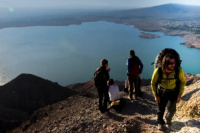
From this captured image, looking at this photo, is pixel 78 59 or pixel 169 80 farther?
pixel 78 59

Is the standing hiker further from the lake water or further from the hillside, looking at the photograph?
the lake water

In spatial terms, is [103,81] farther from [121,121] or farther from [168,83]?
[168,83]

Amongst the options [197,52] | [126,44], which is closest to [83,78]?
[126,44]

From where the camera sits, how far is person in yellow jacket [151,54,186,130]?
3.14 metres

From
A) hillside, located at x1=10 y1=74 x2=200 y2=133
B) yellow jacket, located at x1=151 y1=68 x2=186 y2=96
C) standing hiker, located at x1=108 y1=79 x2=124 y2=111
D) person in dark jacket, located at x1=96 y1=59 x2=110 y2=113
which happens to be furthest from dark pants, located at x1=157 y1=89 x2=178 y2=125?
standing hiker, located at x1=108 y1=79 x2=124 y2=111

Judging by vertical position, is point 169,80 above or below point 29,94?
above

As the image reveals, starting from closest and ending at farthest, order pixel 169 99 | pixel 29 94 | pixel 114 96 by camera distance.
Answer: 1. pixel 169 99
2. pixel 114 96
3. pixel 29 94

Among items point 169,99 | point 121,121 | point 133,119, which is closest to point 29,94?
point 121,121

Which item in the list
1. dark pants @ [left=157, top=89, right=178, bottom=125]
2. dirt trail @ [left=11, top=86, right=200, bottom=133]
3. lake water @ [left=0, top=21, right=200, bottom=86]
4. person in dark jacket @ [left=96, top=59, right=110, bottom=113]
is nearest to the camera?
dark pants @ [left=157, top=89, right=178, bottom=125]

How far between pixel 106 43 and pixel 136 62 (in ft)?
266

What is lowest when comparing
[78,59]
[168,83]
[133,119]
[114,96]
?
[78,59]

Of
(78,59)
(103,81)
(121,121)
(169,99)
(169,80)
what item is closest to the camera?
(169,80)

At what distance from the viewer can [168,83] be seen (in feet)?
11.1

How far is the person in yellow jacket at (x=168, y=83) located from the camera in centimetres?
314
